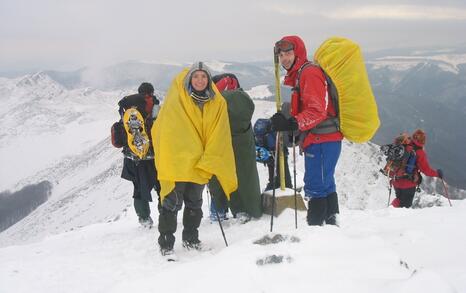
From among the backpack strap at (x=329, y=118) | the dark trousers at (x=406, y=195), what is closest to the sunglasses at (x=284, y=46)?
the backpack strap at (x=329, y=118)

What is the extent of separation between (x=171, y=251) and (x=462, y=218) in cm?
464

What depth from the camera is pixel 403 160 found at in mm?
10633

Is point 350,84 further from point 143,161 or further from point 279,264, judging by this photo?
point 143,161

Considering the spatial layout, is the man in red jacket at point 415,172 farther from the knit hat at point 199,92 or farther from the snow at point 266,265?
the knit hat at point 199,92

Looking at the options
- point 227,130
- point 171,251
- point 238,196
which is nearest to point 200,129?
point 227,130

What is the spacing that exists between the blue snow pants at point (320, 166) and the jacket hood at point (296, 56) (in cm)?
98

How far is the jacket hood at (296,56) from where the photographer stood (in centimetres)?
574

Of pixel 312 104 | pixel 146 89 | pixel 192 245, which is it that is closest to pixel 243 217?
pixel 192 245

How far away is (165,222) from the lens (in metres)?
6.04

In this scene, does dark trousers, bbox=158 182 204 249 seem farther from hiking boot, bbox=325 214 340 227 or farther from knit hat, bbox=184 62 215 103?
hiking boot, bbox=325 214 340 227

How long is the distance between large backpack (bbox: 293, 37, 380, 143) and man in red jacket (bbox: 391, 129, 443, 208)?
5.55 metres

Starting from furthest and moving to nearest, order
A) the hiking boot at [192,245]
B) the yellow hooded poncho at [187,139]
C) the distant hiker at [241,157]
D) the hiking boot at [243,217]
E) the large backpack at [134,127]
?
1. the large backpack at [134,127]
2. the hiking boot at [243,217]
3. the distant hiker at [241,157]
4. the hiking boot at [192,245]
5. the yellow hooded poncho at [187,139]

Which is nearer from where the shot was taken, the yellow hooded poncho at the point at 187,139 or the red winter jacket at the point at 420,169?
the yellow hooded poncho at the point at 187,139

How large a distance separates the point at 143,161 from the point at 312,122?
4082 millimetres
